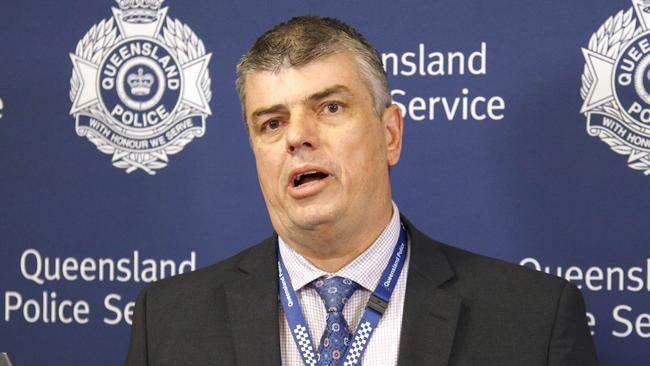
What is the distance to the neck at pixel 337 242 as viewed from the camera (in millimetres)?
2055

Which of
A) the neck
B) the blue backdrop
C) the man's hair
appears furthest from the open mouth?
the blue backdrop

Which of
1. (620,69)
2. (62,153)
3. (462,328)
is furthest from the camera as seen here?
(62,153)

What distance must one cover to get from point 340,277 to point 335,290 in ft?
0.12

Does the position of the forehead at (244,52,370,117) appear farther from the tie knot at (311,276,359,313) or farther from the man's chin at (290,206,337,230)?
the tie knot at (311,276,359,313)

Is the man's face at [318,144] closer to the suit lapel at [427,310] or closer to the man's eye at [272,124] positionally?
the man's eye at [272,124]

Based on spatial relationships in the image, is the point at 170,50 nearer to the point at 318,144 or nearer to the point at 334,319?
the point at 318,144

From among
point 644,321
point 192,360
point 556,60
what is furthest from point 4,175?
point 644,321

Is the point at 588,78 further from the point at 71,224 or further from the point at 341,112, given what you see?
the point at 71,224

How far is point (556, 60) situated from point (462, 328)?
2.79 feet

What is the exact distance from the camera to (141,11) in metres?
2.71

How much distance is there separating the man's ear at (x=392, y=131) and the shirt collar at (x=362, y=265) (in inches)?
6.1

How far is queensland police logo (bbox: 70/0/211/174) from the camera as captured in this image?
2.67m

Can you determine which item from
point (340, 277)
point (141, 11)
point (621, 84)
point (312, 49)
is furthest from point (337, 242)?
point (141, 11)

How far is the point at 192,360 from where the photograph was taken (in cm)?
209
